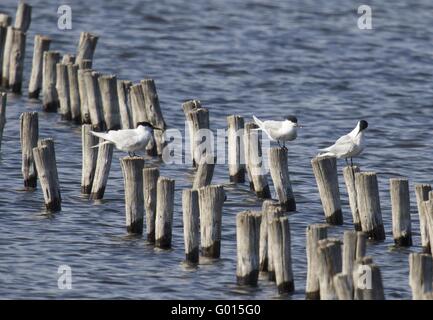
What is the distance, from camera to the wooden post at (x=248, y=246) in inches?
712

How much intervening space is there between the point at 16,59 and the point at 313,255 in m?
16.2

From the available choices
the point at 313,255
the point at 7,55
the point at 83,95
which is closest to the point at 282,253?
the point at 313,255

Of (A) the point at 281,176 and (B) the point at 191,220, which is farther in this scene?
(A) the point at 281,176

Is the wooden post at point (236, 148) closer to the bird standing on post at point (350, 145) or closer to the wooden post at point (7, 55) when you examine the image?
the bird standing on post at point (350, 145)

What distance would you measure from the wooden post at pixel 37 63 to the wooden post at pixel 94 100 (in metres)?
3.46

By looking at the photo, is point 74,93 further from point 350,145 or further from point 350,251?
point 350,251

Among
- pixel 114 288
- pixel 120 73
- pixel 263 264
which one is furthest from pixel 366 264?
pixel 120 73

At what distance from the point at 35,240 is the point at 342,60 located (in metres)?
21.8

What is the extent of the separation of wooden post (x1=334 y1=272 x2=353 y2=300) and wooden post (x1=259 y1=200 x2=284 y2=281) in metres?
2.43

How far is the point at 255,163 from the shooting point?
23.7m

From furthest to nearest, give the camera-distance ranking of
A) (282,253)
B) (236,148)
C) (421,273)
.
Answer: (236,148) → (282,253) → (421,273)

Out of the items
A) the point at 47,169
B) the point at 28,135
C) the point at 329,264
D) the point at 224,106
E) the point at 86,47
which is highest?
the point at 86,47

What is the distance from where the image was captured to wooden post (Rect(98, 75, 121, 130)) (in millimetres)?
27172

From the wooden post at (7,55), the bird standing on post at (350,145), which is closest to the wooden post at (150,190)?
the bird standing on post at (350,145)
